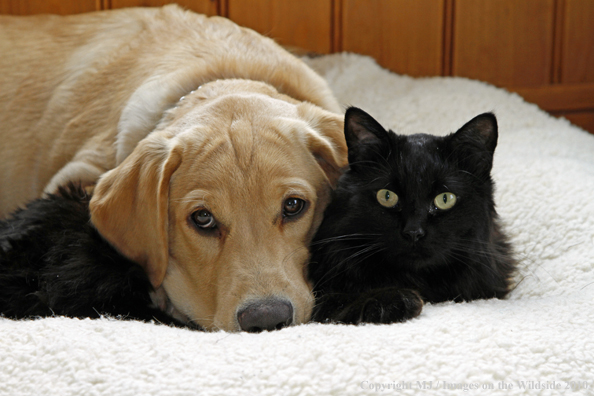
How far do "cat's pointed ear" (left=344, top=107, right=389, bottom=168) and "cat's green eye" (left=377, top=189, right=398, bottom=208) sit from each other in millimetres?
140

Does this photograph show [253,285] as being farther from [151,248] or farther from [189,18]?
[189,18]

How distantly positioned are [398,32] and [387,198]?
2088mm

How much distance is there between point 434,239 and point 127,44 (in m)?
1.83

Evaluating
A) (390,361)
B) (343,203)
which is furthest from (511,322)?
(343,203)

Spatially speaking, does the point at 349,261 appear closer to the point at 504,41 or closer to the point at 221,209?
the point at 221,209

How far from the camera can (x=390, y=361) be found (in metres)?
1.20

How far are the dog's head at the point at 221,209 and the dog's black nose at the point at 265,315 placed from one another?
4cm

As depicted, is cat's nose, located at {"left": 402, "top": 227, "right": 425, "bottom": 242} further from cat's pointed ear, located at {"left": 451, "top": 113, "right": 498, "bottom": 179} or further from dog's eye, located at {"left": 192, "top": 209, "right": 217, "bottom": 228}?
dog's eye, located at {"left": 192, "top": 209, "right": 217, "bottom": 228}

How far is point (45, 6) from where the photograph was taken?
10.3 ft

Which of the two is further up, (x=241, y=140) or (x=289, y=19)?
(x=289, y=19)

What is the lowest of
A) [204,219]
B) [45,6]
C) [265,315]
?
[265,315]

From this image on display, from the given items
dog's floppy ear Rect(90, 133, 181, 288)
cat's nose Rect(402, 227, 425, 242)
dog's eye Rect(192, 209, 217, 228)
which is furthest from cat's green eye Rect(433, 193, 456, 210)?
dog's floppy ear Rect(90, 133, 181, 288)

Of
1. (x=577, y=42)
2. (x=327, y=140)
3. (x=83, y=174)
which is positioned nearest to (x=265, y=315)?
(x=327, y=140)

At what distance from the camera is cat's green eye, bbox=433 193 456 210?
5.19 feet
